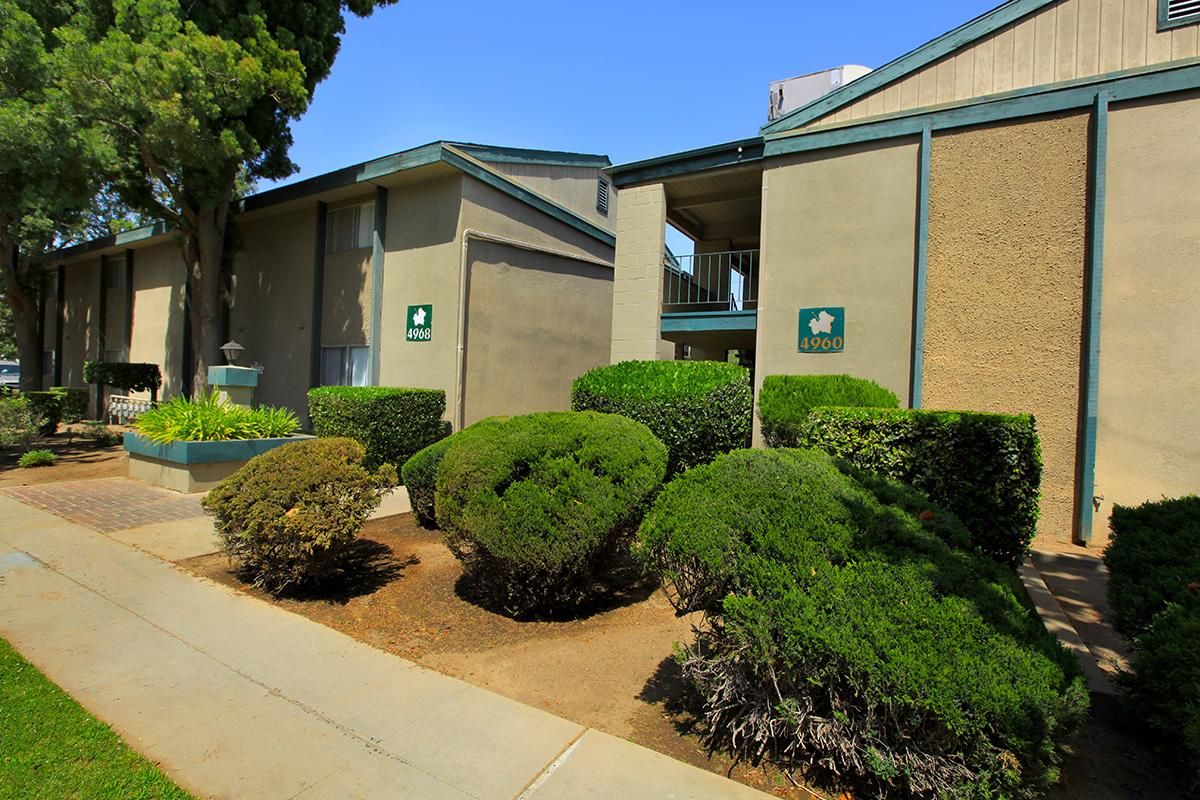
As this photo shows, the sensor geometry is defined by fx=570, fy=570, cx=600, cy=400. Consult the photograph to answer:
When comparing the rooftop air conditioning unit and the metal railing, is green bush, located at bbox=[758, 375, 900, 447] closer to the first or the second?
the metal railing

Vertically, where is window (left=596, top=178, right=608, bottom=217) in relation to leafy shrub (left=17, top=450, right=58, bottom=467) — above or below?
above

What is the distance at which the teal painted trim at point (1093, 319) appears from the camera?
23.7ft

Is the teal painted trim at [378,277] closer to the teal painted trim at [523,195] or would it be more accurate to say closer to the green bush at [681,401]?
the teal painted trim at [523,195]

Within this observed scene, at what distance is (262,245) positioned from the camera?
50.0 feet

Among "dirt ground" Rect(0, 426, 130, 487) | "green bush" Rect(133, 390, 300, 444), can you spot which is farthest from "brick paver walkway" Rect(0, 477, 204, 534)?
"green bush" Rect(133, 390, 300, 444)

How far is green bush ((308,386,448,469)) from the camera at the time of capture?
9969mm

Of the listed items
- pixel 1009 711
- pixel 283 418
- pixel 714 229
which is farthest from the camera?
pixel 714 229

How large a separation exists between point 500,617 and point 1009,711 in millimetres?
3479

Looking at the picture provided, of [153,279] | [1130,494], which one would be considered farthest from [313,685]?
[153,279]

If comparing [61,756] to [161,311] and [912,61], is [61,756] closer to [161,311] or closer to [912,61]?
[912,61]

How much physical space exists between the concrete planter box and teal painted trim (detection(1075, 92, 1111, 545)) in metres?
11.1

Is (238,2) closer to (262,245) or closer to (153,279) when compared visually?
(262,245)

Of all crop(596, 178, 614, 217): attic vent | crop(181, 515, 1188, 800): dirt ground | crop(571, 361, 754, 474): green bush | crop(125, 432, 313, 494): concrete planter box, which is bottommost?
crop(181, 515, 1188, 800): dirt ground

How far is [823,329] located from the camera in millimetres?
9055
